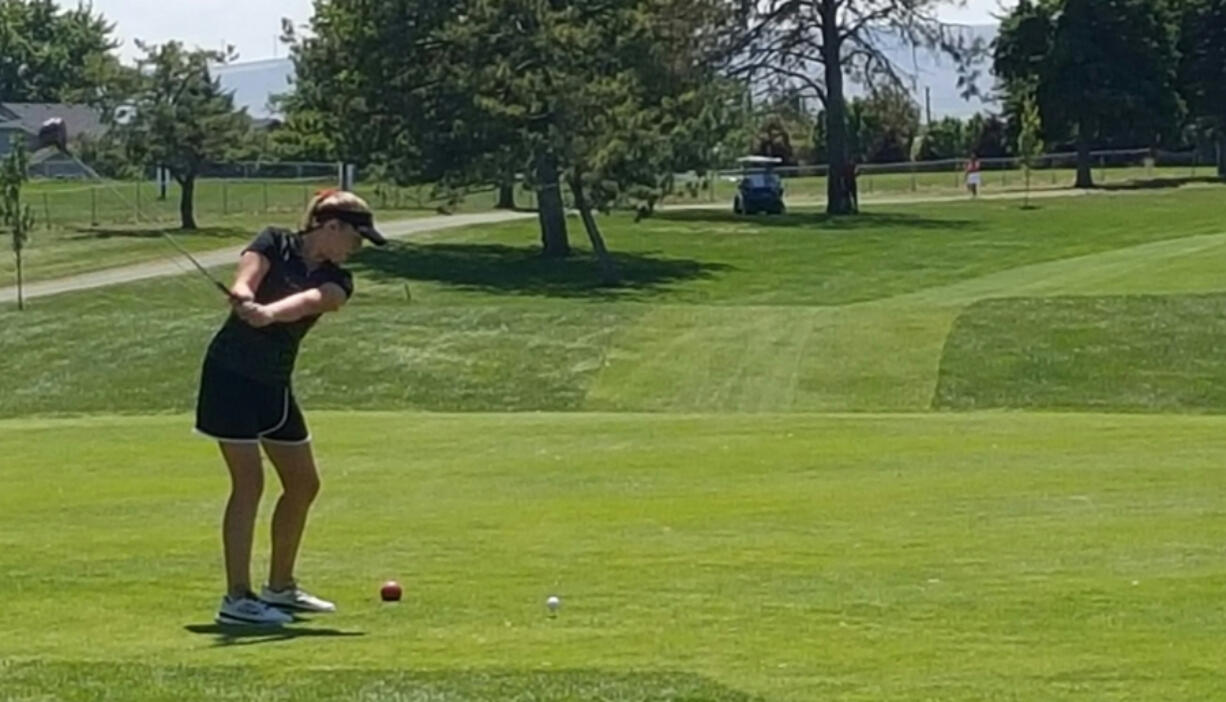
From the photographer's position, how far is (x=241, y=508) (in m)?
10.6

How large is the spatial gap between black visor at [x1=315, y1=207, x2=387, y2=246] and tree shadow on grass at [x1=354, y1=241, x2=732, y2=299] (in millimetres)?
43860

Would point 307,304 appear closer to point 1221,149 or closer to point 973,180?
point 973,180

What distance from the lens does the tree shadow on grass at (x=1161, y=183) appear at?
312 feet

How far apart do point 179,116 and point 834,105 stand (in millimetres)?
23107

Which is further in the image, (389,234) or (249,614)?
(389,234)

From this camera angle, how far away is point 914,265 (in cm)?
6056

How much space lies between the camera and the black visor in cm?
1037

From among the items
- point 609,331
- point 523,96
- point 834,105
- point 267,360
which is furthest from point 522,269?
point 267,360

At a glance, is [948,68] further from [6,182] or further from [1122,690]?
[1122,690]

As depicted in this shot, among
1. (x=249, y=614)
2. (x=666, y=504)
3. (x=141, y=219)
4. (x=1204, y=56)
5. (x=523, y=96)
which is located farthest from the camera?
(x=1204, y=56)

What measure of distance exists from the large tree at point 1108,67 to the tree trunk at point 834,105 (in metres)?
22.6

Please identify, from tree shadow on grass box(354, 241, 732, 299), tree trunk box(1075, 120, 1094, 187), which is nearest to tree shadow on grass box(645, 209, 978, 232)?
tree shadow on grass box(354, 241, 732, 299)

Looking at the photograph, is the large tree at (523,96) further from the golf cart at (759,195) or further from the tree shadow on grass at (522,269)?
the golf cart at (759,195)

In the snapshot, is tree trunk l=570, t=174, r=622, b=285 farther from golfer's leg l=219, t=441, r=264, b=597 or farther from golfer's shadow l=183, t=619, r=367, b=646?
golfer's shadow l=183, t=619, r=367, b=646
